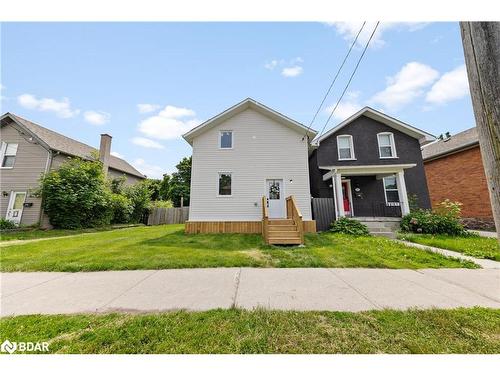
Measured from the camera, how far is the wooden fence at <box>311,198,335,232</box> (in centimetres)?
1045

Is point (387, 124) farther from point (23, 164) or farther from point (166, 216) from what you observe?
point (23, 164)

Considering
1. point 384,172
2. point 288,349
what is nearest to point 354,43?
point 288,349

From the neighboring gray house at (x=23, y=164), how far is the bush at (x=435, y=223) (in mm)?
20403

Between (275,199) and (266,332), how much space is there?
27.5 ft

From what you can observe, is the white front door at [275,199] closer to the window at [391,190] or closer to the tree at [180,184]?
the window at [391,190]

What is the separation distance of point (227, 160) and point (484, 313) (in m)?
9.64

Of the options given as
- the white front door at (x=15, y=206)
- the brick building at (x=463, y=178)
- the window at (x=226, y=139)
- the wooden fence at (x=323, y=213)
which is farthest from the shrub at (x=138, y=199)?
the brick building at (x=463, y=178)

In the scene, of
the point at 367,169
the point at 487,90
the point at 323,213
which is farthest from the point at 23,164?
the point at 367,169

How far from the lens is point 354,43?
477 centimetres

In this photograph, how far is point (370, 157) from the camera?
1200 cm

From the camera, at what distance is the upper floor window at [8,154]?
12742 millimetres

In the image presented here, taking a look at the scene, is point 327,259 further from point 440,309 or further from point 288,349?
point 288,349

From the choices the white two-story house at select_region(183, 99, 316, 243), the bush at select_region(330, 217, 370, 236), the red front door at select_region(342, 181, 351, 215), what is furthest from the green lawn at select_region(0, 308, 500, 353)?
the red front door at select_region(342, 181, 351, 215)

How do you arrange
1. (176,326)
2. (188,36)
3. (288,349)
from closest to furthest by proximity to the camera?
(288,349) < (176,326) < (188,36)
